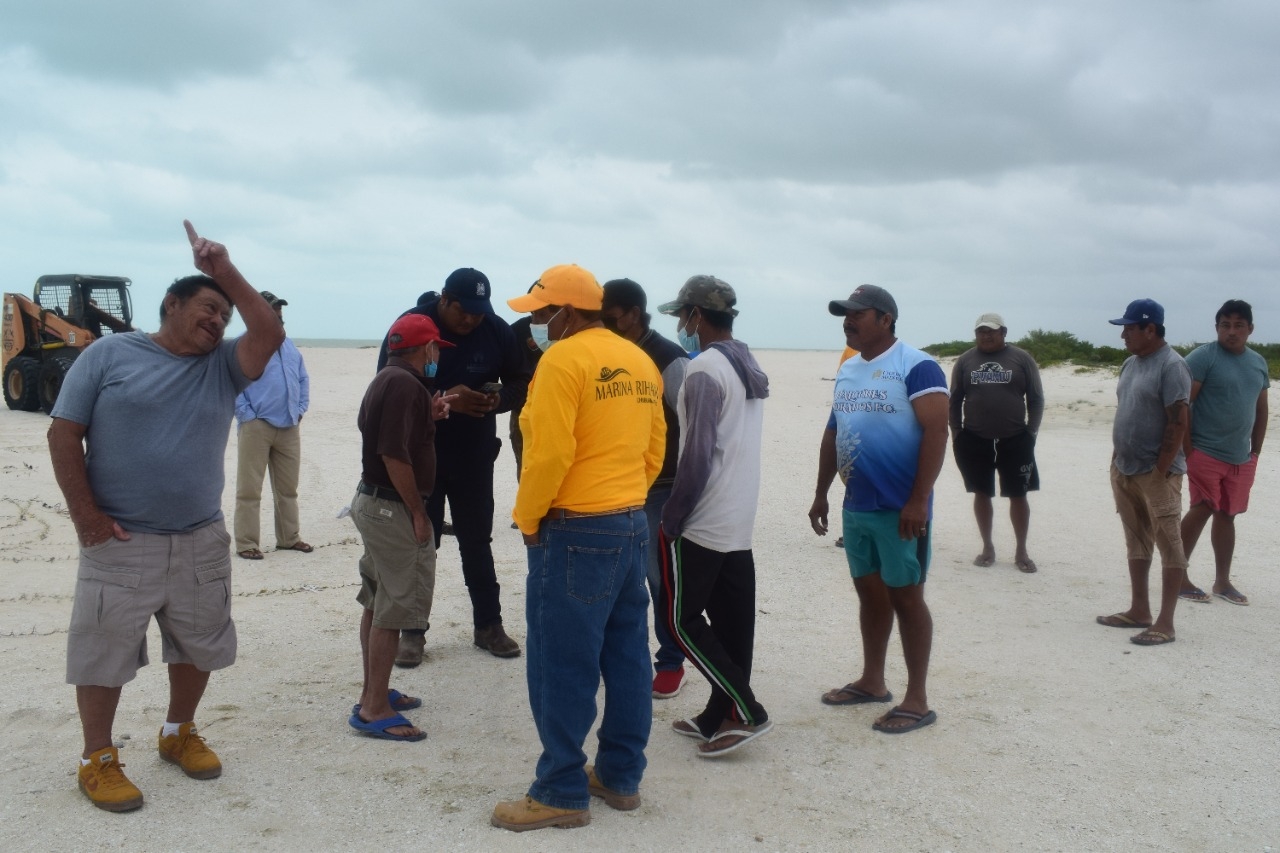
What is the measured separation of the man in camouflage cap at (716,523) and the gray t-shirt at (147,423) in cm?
188

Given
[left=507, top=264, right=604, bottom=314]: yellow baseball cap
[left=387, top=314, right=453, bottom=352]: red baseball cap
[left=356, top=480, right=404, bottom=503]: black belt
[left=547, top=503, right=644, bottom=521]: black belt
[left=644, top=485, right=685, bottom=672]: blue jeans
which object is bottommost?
[left=644, top=485, right=685, bottom=672]: blue jeans

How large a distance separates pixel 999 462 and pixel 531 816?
5764 millimetres

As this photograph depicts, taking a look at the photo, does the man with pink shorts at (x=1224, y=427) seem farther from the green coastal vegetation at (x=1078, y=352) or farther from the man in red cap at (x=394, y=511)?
the green coastal vegetation at (x=1078, y=352)

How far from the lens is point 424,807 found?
12.6 ft

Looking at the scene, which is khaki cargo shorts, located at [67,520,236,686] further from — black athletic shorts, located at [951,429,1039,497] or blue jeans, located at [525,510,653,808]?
black athletic shorts, located at [951,429,1039,497]

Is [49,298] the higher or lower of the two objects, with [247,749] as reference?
higher

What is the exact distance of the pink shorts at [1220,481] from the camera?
23.5ft

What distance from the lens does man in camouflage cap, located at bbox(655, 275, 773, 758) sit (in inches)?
171

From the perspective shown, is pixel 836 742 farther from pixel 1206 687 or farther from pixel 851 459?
pixel 1206 687

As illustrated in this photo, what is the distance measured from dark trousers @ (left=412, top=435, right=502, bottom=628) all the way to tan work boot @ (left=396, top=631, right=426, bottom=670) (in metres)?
0.37

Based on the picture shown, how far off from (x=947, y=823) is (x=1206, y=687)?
2405mm

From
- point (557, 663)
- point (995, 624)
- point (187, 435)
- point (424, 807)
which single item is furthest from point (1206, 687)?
point (187, 435)

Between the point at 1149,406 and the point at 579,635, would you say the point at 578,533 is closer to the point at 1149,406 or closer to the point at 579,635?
the point at 579,635

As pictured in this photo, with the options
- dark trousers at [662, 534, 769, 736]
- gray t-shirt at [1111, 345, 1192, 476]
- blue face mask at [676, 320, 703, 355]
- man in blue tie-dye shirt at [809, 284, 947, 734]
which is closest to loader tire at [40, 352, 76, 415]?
blue face mask at [676, 320, 703, 355]
